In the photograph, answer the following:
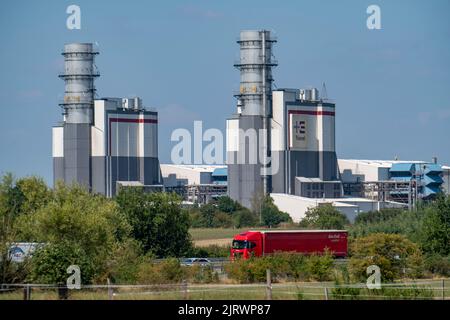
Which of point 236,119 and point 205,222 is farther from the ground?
point 236,119

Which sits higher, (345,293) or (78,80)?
(78,80)

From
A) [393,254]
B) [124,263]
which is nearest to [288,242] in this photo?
[393,254]

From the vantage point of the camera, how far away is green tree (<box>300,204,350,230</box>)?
90588 millimetres

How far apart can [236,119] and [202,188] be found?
1717 centimetres

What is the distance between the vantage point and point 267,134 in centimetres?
12094

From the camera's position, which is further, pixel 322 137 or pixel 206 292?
pixel 322 137

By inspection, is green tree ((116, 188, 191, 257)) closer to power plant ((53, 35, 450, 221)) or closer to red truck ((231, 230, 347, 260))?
red truck ((231, 230, 347, 260))

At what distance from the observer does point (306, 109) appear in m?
123

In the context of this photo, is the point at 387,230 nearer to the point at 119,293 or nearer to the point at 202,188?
the point at 119,293

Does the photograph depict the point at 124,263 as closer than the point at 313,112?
Yes

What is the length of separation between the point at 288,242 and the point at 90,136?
66531mm

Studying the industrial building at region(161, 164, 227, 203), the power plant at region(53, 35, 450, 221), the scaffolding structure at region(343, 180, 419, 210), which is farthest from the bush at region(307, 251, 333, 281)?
the industrial building at region(161, 164, 227, 203)

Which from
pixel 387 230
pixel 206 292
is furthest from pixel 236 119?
pixel 206 292

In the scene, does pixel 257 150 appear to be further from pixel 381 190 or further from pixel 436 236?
pixel 436 236
